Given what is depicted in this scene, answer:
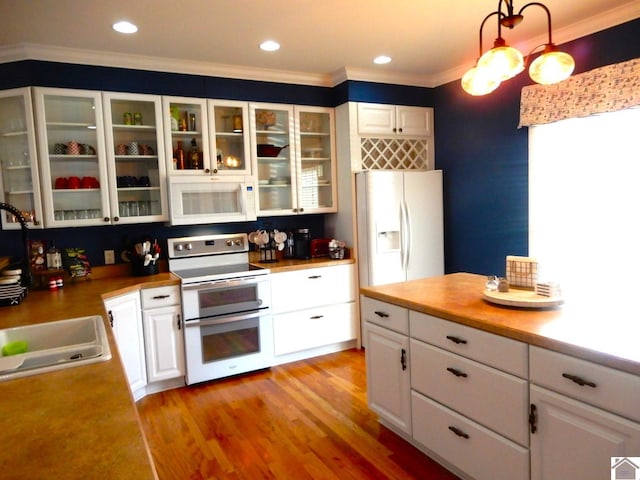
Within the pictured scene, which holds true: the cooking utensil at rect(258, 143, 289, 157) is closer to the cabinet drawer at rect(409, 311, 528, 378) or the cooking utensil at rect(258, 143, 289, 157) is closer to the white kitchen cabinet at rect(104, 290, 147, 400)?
the white kitchen cabinet at rect(104, 290, 147, 400)

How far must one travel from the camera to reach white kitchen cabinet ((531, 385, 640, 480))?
4.59 ft

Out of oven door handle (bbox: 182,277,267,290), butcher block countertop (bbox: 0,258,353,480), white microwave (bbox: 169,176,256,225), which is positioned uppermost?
white microwave (bbox: 169,176,256,225)

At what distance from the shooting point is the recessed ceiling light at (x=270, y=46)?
3.10m

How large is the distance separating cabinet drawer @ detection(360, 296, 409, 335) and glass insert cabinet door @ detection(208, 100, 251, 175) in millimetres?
1754

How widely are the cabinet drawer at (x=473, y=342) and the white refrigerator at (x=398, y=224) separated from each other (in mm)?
1631

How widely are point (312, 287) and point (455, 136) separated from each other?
194 centimetres

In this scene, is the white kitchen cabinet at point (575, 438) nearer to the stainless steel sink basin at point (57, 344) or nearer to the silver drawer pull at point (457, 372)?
the silver drawer pull at point (457, 372)

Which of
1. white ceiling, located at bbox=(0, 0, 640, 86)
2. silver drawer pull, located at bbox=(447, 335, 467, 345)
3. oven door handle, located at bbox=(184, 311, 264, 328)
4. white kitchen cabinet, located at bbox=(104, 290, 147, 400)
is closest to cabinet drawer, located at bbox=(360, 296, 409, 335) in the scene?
silver drawer pull, located at bbox=(447, 335, 467, 345)

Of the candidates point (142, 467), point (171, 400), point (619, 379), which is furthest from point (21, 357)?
point (619, 379)

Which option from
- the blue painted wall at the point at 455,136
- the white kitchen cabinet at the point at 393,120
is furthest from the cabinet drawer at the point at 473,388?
the white kitchen cabinet at the point at 393,120

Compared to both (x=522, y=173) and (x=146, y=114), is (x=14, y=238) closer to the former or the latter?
(x=146, y=114)

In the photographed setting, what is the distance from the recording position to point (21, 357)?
61.3 inches

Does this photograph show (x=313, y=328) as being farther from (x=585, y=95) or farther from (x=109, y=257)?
(x=585, y=95)

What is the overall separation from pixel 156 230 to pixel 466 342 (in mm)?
2710
